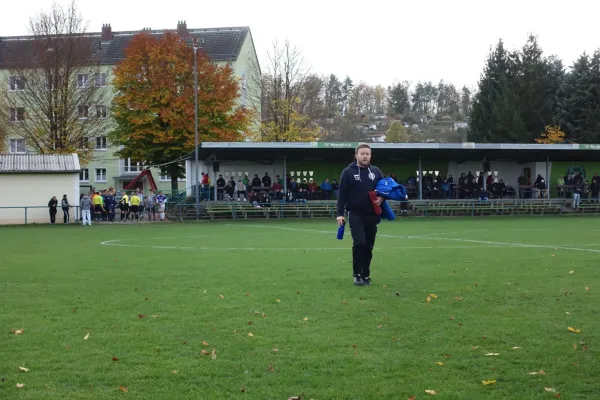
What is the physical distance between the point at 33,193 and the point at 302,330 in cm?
3605

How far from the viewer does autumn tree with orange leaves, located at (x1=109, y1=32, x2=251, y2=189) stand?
53094mm

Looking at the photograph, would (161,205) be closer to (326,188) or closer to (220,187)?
(220,187)

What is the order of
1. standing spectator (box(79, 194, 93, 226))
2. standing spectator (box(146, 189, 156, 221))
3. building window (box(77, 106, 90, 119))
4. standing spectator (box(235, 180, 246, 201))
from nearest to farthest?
standing spectator (box(79, 194, 93, 226))
standing spectator (box(146, 189, 156, 221))
standing spectator (box(235, 180, 246, 201))
building window (box(77, 106, 90, 119))

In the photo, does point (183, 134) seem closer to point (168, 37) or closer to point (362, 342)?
point (168, 37)

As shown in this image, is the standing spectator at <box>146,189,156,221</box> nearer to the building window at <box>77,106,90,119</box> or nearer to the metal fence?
the metal fence

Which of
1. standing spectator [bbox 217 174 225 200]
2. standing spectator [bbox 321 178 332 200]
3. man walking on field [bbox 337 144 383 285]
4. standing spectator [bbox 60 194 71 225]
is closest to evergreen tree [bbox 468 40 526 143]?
standing spectator [bbox 321 178 332 200]

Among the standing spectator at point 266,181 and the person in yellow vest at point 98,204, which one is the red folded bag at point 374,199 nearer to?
the person in yellow vest at point 98,204

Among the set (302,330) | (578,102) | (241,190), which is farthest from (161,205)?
(578,102)

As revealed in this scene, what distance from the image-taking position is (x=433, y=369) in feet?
18.9

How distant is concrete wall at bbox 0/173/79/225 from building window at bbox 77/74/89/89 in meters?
16.1

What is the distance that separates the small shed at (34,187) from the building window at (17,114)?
14.5m

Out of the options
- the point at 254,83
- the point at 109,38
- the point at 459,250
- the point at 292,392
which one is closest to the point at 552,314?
the point at 292,392

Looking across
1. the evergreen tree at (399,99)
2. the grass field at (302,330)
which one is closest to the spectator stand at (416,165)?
the grass field at (302,330)

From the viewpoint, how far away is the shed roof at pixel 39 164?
39969mm
